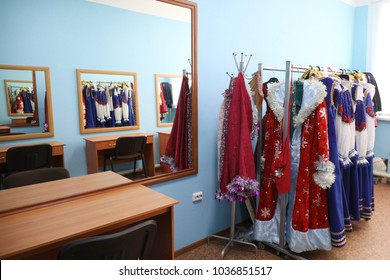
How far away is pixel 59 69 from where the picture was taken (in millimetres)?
1685

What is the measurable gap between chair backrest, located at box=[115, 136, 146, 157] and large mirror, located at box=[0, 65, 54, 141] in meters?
0.44

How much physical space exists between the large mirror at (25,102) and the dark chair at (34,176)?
0.21 meters

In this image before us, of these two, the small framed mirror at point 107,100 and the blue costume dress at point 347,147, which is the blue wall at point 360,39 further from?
the small framed mirror at point 107,100

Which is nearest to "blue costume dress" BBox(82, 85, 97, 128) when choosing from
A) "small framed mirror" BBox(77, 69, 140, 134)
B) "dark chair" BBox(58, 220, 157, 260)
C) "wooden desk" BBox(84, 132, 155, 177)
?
"small framed mirror" BBox(77, 69, 140, 134)

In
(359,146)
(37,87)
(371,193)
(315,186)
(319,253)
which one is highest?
(37,87)

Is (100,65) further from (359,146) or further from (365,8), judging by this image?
(365,8)

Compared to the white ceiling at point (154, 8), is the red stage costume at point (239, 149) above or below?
below

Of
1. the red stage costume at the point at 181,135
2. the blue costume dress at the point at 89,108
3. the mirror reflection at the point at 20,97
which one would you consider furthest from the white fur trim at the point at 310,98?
the mirror reflection at the point at 20,97

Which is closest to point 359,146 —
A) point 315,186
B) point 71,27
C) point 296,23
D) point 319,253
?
point 315,186

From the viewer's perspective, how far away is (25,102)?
161 cm

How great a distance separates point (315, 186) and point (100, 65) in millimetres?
1712

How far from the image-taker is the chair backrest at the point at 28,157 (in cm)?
158

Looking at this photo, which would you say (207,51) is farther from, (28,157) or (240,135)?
(28,157)

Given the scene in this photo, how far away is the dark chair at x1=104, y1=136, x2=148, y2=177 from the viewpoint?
197cm
